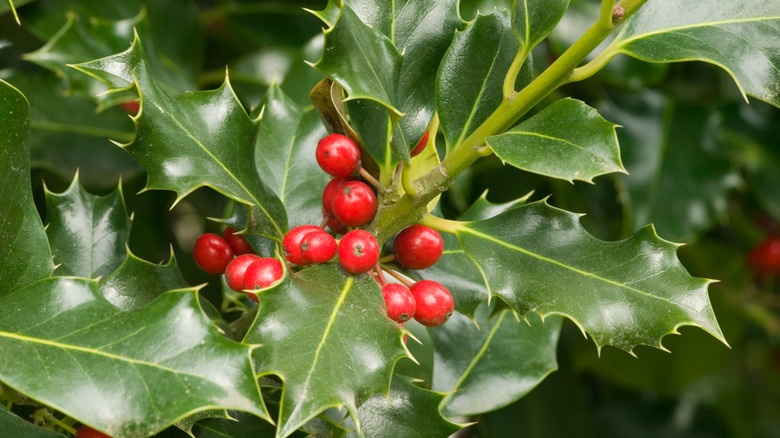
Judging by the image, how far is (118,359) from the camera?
0.60m

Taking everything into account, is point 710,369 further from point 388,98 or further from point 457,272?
point 388,98

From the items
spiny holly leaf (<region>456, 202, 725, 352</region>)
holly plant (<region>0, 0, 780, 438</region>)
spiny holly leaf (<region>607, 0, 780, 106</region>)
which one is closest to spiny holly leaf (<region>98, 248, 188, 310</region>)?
holly plant (<region>0, 0, 780, 438</region>)

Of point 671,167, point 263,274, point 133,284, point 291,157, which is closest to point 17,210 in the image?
point 133,284

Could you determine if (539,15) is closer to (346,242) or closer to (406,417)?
(346,242)

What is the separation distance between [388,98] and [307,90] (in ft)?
1.81

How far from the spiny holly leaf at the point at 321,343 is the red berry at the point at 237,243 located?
0.62 feet

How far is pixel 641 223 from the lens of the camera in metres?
1.61

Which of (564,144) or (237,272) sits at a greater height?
(564,144)

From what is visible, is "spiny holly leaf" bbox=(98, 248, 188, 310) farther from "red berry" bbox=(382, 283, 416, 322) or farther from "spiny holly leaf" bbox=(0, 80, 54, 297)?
"red berry" bbox=(382, 283, 416, 322)

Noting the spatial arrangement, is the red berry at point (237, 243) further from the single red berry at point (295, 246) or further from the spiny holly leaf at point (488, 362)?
the spiny holly leaf at point (488, 362)

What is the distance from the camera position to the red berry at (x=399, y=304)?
721mm

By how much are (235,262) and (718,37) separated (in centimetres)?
59

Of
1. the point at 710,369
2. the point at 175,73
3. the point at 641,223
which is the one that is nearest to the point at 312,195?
the point at 175,73

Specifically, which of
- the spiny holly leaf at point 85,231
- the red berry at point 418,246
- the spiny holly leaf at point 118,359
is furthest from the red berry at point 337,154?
the spiny holly leaf at point 85,231
